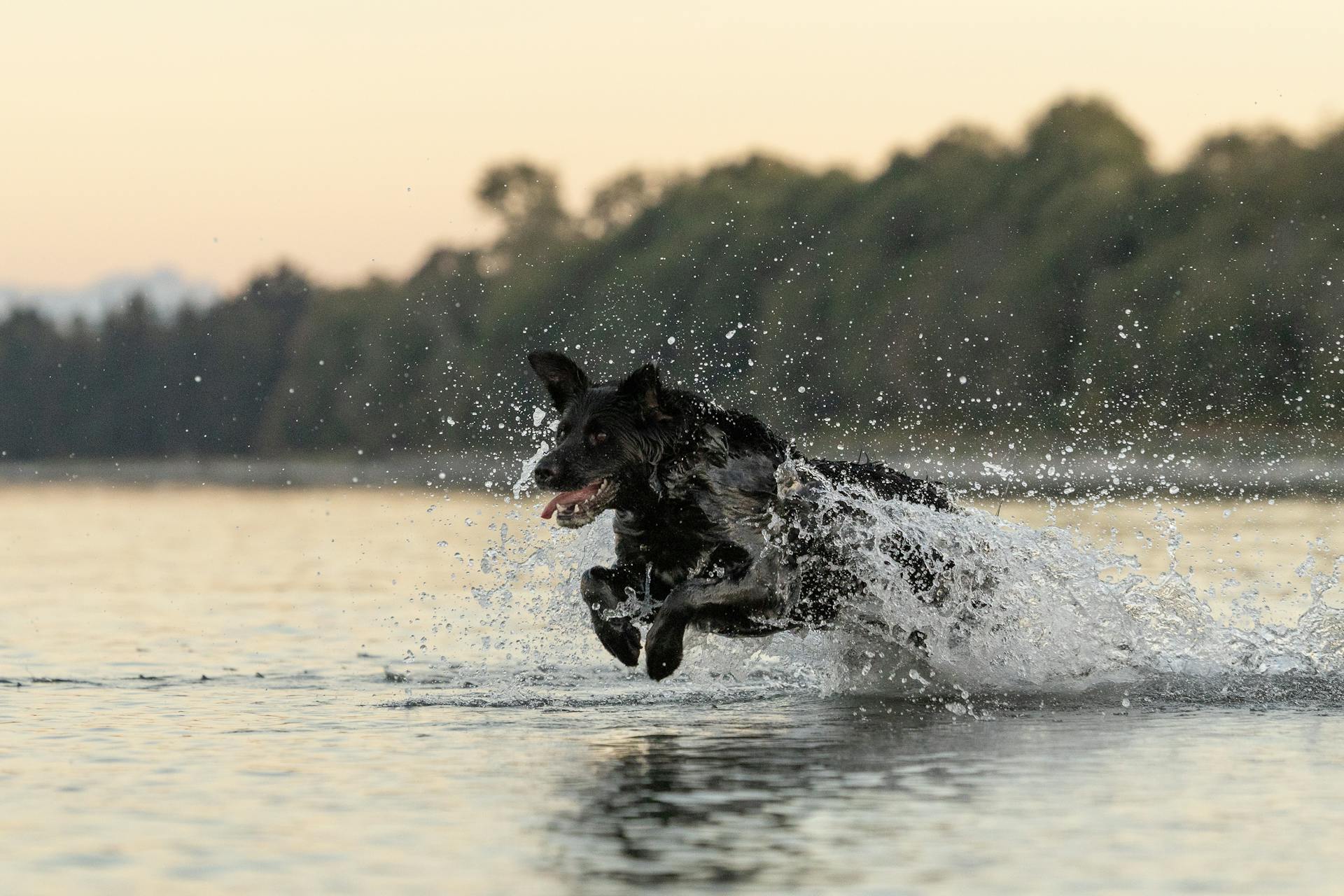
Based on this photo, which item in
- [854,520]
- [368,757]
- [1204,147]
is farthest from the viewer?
[1204,147]

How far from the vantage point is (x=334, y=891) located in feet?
22.6

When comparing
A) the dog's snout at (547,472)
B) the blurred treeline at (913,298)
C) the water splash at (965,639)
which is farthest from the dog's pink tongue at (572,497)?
the blurred treeline at (913,298)

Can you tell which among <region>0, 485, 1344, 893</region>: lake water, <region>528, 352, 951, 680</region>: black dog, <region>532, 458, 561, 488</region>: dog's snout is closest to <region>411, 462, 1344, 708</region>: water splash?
<region>0, 485, 1344, 893</region>: lake water

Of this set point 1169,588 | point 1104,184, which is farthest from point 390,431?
point 1169,588

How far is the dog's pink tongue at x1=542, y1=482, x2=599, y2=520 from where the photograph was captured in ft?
35.2

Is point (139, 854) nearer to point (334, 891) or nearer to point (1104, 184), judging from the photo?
point (334, 891)

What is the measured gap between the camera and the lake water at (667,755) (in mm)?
7246

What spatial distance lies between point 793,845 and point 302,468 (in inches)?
5385

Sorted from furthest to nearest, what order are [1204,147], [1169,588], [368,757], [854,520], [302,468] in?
1. [302,468]
2. [1204,147]
3. [1169,588]
4. [854,520]
5. [368,757]

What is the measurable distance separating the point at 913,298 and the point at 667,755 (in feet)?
310

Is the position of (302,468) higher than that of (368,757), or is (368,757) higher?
(302,468)

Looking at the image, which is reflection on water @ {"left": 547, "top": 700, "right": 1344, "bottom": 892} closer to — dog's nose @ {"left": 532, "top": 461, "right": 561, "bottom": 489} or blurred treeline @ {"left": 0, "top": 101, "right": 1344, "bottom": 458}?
dog's nose @ {"left": 532, "top": 461, "right": 561, "bottom": 489}

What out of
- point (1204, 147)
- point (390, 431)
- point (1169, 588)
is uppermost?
point (1204, 147)

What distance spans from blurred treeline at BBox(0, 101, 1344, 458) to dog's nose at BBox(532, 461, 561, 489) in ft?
149
